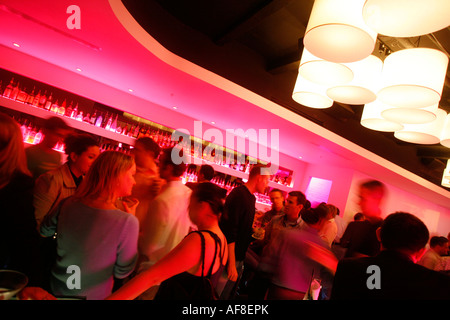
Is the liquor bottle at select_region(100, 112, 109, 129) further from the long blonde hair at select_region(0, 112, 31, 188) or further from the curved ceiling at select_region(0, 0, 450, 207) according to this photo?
the long blonde hair at select_region(0, 112, 31, 188)

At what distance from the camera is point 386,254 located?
57.7 inches

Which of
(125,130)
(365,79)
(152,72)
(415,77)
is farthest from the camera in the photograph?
(125,130)

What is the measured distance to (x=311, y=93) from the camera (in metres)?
1.97

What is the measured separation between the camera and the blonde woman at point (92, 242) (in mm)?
1274

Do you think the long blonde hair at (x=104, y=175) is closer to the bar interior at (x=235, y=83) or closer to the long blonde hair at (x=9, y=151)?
the long blonde hair at (x=9, y=151)

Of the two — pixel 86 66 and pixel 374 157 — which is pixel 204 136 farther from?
pixel 374 157

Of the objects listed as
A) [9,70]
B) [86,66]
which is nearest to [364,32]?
[86,66]

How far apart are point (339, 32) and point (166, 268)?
1.43 meters

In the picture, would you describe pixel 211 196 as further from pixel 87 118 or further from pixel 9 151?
pixel 87 118

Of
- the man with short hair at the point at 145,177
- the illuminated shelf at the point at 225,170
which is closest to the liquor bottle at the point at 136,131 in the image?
the illuminated shelf at the point at 225,170

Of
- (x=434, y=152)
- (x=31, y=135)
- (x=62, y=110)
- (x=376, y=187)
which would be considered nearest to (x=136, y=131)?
(x=62, y=110)

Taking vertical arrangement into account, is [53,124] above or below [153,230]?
above

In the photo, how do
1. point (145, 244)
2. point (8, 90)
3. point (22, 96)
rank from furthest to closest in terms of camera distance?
1. point (22, 96)
2. point (8, 90)
3. point (145, 244)

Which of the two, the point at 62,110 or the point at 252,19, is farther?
the point at 62,110
